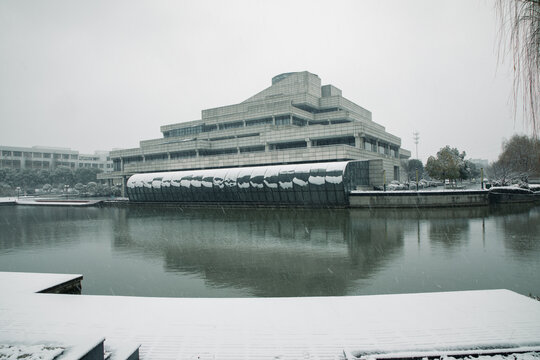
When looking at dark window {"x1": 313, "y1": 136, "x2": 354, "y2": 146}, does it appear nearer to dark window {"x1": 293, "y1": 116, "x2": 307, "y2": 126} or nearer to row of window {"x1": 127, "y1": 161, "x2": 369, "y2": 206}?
row of window {"x1": 127, "y1": 161, "x2": 369, "y2": 206}

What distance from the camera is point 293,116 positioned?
70.6 meters

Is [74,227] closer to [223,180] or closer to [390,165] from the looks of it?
[223,180]

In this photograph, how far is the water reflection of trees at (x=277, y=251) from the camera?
38.2ft

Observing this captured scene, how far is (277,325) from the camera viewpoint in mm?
6410

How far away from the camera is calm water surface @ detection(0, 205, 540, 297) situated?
36.4ft

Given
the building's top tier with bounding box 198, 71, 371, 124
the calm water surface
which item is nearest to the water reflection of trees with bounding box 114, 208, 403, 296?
the calm water surface

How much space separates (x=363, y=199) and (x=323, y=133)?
24488mm

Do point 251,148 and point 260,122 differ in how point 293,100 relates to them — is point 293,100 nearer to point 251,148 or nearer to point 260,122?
point 260,122

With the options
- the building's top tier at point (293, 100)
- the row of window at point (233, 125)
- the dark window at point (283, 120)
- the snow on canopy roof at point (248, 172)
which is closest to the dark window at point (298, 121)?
the row of window at point (233, 125)

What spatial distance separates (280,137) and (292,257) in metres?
49.5

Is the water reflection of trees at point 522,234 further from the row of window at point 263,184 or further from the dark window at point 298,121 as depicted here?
the dark window at point 298,121

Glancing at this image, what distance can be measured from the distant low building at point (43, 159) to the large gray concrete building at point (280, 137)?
50.1 metres

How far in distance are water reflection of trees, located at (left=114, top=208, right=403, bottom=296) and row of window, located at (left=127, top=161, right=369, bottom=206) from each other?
12721mm

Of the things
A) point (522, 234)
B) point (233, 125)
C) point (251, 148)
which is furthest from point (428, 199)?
point (233, 125)
